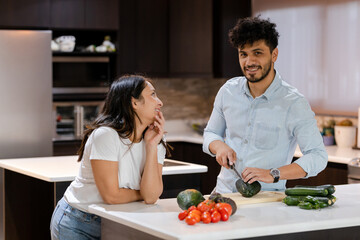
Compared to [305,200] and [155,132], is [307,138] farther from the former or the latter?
[155,132]

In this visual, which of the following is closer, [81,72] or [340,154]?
[340,154]

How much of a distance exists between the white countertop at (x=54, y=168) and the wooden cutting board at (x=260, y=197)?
1087mm

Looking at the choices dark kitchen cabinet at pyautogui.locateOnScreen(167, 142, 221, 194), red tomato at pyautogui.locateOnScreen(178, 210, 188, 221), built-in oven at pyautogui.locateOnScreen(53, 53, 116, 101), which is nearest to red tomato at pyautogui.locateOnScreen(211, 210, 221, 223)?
red tomato at pyautogui.locateOnScreen(178, 210, 188, 221)

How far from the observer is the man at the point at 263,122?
297 centimetres

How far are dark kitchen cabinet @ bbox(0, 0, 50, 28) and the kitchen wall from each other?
1617 mm

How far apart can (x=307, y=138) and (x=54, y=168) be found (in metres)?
1.72

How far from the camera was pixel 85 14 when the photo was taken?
19.6 ft

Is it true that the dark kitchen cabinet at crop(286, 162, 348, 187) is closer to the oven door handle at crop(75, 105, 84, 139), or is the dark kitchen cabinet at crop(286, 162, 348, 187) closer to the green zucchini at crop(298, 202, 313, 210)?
the green zucchini at crop(298, 202, 313, 210)

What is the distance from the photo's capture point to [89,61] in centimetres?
605

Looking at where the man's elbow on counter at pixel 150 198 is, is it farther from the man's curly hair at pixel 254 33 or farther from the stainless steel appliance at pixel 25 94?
the stainless steel appliance at pixel 25 94

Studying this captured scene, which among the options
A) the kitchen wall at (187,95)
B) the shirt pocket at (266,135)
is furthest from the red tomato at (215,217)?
the kitchen wall at (187,95)

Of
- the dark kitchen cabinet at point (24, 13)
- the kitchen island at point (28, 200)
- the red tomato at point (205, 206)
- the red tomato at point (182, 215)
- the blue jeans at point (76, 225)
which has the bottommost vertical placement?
the kitchen island at point (28, 200)

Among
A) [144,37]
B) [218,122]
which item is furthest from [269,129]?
[144,37]

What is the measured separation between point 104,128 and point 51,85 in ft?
10.6
